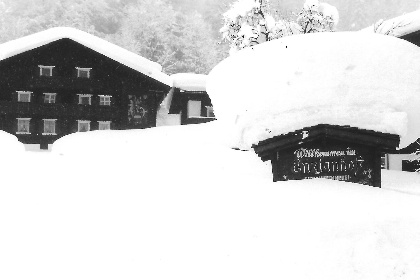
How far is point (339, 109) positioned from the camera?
21.4 ft

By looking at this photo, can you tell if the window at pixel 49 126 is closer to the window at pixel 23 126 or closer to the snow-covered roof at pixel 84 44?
the window at pixel 23 126

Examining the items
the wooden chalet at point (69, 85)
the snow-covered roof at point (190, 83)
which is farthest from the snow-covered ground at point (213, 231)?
the snow-covered roof at point (190, 83)

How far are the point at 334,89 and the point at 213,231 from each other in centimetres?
304

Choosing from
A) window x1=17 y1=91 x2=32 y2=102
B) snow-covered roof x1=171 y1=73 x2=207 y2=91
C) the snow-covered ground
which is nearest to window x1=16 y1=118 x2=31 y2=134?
window x1=17 y1=91 x2=32 y2=102

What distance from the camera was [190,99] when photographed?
30.5m

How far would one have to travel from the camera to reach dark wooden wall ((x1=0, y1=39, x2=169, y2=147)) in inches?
966

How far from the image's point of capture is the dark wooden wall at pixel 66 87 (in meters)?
24.5

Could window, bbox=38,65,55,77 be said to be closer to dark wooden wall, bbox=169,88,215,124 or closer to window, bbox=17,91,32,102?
window, bbox=17,91,32,102

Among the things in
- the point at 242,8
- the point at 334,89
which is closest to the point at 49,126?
the point at 242,8

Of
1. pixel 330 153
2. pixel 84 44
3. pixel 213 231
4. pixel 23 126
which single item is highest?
pixel 84 44

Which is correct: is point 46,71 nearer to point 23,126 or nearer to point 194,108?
point 23,126

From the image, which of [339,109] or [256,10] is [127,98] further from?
[339,109]

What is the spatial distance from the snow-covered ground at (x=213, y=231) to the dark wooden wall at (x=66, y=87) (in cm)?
1809

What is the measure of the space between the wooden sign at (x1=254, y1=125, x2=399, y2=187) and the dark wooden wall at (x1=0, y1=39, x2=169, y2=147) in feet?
62.5
